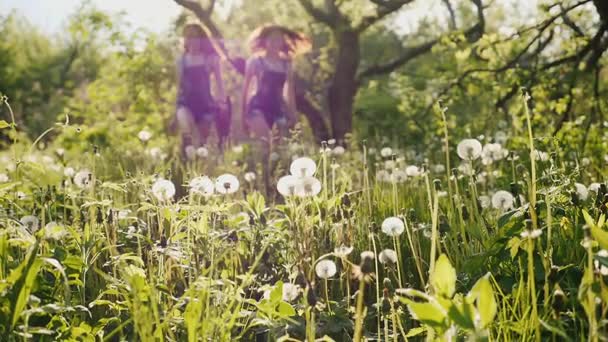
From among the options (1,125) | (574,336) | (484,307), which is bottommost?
(574,336)

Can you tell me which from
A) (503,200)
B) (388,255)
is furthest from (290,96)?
(388,255)

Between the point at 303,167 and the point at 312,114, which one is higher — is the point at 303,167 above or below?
below

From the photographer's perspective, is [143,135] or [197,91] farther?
[197,91]

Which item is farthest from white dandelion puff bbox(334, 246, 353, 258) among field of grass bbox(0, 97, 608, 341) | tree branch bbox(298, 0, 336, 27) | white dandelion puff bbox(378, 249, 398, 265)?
tree branch bbox(298, 0, 336, 27)

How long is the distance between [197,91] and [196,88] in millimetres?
41

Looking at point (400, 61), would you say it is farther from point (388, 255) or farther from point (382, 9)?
point (388, 255)

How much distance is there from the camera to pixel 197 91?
27.9 ft

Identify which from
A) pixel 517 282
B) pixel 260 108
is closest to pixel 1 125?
pixel 517 282

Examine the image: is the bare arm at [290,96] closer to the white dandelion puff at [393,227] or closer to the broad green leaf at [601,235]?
the white dandelion puff at [393,227]

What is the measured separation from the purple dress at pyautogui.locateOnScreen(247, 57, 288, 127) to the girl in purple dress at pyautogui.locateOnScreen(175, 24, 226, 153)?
47 cm

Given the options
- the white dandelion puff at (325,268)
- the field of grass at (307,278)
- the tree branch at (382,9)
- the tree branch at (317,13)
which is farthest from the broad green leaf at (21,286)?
the tree branch at (317,13)

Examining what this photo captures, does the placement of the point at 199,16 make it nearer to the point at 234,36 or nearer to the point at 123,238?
the point at 234,36

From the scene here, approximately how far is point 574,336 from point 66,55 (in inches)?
1302

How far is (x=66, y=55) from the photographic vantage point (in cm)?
3178
